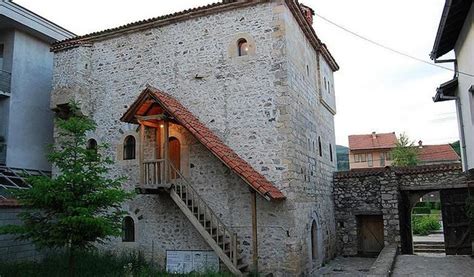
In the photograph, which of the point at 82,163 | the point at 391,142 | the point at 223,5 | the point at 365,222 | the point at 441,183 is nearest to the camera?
the point at 82,163

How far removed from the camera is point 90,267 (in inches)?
438

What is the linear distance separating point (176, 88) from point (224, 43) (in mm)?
2147

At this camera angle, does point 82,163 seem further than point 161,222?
No

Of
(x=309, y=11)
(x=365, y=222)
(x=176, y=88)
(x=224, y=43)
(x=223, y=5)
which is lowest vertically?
(x=365, y=222)

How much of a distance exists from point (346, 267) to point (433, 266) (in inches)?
129

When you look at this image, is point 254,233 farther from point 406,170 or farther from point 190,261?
point 406,170

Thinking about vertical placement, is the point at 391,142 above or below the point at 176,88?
above

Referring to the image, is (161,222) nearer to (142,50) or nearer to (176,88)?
(176,88)

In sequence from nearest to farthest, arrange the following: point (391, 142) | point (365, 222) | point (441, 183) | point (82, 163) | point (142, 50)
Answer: point (82, 163)
point (142, 50)
point (441, 183)
point (365, 222)
point (391, 142)

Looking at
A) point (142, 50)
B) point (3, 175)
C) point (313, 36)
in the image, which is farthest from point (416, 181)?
point (3, 175)

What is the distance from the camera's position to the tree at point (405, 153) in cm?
3772

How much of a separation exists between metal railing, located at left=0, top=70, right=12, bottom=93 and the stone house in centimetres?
204

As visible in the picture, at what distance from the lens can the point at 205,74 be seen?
12664 millimetres

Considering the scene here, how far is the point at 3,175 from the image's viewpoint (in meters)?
13.2
